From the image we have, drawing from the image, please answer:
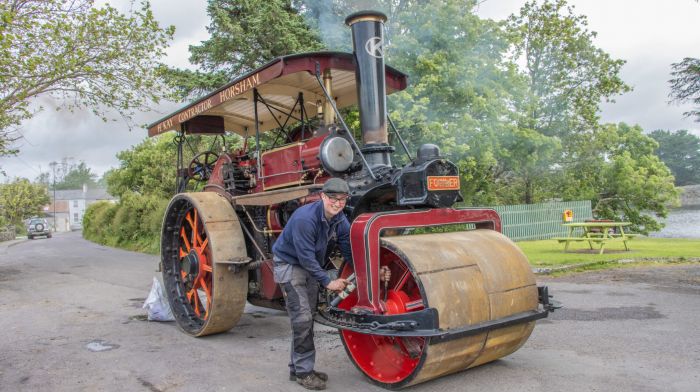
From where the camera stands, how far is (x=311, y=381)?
12.1 feet

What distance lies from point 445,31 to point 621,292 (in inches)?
367

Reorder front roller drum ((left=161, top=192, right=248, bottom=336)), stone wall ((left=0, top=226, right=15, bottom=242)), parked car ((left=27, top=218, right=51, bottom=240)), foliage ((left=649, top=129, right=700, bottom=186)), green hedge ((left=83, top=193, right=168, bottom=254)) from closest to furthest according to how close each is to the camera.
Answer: front roller drum ((left=161, top=192, right=248, bottom=336)) → green hedge ((left=83, top=193, right=168, bottom=254)) → parked car ((left=27, top=218, right=51, bottom=240)) → stone wall ((left=0, top=226, right=15, bottom=242)) → foliage ((left=649, top=129, right=700, bottom=186))

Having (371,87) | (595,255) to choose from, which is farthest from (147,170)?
(371,87)

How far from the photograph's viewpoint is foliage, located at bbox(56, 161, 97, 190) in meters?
116

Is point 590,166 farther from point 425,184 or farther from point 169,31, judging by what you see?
point 425,184

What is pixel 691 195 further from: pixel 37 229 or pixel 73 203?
pixel 73 203

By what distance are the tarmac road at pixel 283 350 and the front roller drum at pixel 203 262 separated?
225 mm

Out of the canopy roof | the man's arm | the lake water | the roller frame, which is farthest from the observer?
the lake water

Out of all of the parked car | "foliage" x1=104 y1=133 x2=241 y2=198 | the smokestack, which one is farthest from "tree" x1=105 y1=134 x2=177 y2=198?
the smokestack

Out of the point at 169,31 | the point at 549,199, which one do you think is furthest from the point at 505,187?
the point at 169,31

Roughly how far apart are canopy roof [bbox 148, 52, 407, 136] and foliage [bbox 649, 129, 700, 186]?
175ft

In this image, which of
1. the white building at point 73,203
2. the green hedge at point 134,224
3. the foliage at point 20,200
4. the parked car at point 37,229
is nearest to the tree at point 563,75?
the green hedge at point 134,224

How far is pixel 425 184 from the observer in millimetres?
3861

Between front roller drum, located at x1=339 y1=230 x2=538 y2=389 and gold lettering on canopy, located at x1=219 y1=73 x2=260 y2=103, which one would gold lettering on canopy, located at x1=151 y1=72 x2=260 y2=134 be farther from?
front roller drum, located at x1=339 y1=230 x2=538 y2=389
